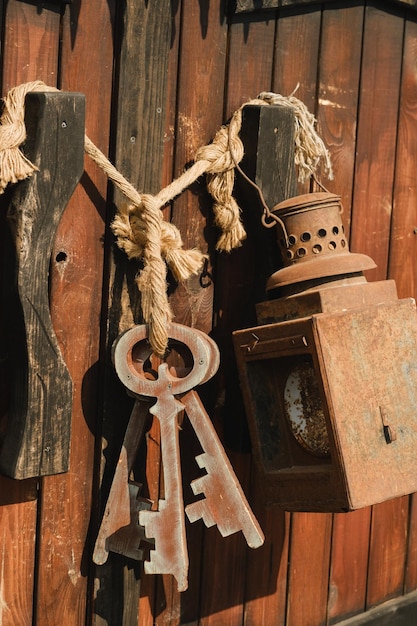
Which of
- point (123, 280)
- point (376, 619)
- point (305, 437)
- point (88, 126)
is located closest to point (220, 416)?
point (305, 437)

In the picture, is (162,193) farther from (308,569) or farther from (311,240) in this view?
(308,569)

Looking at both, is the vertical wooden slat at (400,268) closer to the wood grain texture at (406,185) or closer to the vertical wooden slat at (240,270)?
the wood grain texture at (406,185)

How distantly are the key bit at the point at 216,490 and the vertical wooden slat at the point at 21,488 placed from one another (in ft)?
0.99

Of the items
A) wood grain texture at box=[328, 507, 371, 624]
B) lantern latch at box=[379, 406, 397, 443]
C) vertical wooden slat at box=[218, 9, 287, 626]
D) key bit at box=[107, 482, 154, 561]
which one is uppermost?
vertical wooden slat at box=[218, 9, 287, 626]

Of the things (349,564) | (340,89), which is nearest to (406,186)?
(340,89)

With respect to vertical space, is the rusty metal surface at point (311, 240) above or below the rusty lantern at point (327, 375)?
above

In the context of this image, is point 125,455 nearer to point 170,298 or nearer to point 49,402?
point 49,402

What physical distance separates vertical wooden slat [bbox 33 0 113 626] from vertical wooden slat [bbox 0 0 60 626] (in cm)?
2

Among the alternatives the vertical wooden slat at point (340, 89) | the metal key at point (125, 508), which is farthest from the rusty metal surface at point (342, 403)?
the vertical wooden slat at point (340, 89)

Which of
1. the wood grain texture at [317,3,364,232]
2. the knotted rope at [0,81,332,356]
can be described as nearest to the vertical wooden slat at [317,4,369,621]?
the wood grain texture at [317,3,364,232]

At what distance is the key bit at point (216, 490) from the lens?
1727 mm

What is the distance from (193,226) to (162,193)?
0.54 feet

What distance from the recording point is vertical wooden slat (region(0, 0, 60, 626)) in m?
1.57

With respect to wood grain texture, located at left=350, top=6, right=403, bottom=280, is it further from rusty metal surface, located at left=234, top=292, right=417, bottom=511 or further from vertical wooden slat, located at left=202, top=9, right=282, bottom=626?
rusty metal surface, located at left=234, top=292, right=417, bottom=511
